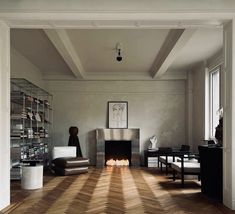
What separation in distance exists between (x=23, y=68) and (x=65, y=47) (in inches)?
79.6

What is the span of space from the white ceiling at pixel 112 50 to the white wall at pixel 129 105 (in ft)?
1.11

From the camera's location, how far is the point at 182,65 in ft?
30.8

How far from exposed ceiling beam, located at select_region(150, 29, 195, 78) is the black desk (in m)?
1.93

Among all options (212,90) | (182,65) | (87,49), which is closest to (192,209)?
(87,49)

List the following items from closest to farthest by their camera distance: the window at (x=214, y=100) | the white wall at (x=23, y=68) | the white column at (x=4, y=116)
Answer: the white column at (x=4, y=116) < the white wall at (x=23, y=68) < the window at (x=214, y=100)

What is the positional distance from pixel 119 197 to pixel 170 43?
10.5 ft

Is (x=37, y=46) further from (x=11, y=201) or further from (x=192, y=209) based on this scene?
(x=192, y=209)

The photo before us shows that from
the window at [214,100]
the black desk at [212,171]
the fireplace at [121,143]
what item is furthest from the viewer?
the fireplace at [121,143]

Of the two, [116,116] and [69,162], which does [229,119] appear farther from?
[116,116]

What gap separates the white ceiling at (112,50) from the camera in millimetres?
6129

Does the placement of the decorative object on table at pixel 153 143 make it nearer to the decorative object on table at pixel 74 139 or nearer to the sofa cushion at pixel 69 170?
the decorative object on table at pixel 74 139

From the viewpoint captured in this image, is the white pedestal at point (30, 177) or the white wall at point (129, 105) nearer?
the white pedestal at point (30, 177)

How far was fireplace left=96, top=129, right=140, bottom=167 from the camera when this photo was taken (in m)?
10.2

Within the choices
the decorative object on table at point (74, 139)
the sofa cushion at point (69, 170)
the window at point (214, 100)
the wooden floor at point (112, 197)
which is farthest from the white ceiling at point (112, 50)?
the wooden floor at point (112, 197)
